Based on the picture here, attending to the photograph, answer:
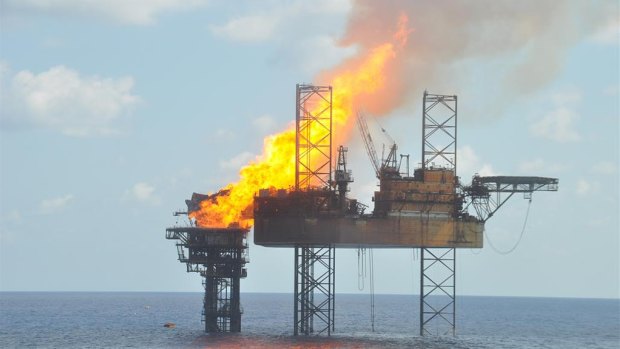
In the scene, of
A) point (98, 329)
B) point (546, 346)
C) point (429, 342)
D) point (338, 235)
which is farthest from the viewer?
point (98, 329)

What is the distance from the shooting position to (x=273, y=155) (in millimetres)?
82250

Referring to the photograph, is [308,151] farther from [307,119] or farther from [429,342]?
[429,342]

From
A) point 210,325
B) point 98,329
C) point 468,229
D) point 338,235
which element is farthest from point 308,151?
point 98,329

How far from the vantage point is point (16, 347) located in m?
88.0

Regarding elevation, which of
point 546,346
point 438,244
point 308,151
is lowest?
point 546,346

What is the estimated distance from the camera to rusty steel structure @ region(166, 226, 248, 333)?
274 ft

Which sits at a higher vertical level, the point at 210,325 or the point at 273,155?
the point at 273,155

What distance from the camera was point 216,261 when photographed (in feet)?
277

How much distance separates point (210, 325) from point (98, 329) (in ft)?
107

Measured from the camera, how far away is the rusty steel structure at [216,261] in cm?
8338

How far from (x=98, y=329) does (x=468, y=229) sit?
53.7 meters

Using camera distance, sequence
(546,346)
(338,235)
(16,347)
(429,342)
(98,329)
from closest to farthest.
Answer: (338,235) < (429,342) < (16,347) < (546,346) < (98,329)

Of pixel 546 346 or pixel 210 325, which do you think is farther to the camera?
pixel 546 346

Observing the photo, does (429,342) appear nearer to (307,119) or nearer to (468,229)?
(468,229)
